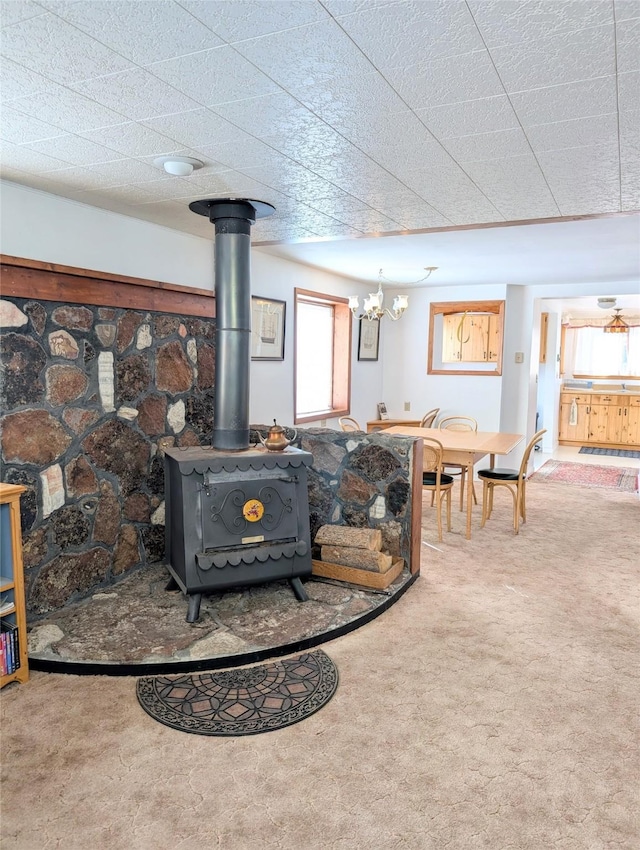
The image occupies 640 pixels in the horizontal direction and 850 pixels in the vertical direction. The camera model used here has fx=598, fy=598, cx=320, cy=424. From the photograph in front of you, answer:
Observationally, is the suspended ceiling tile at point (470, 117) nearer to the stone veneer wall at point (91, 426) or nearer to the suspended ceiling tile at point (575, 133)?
the suspended ceiling tile at point (575, 133)

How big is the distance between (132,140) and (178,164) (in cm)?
26

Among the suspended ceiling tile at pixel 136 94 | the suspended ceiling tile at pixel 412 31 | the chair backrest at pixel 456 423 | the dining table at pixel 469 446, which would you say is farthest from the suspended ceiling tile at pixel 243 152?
the chair backrest at pixel 456 423

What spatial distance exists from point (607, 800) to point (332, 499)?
2195 millimetres

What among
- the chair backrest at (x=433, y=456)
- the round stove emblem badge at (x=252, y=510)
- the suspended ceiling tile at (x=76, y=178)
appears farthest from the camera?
the chair backrest at (x=433, y=456)

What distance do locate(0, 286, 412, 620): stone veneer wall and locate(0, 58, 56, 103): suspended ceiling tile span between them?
3.75 feet

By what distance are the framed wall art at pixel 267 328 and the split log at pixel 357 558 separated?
1.80 m

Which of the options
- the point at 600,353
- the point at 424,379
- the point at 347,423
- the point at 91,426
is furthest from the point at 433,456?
the point at 600,353

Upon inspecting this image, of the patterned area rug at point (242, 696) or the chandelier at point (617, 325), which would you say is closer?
the patterned area rug at point (242, 696)

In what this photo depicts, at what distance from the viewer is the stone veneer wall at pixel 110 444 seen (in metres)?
2.89

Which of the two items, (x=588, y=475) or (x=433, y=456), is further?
(x=588, y=475)

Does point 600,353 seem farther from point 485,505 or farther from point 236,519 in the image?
point 236,519

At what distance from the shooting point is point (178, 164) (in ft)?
8.02

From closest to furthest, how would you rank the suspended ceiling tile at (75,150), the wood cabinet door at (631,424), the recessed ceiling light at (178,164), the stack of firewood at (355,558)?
the suspended ceiling tile at (75,150) < the recessed ceiling light at (178,164) < the stack of firewood at (355,558) < the wood cabinet door at (631,424)

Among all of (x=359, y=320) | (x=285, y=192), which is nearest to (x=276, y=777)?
(x=285, y=192)
